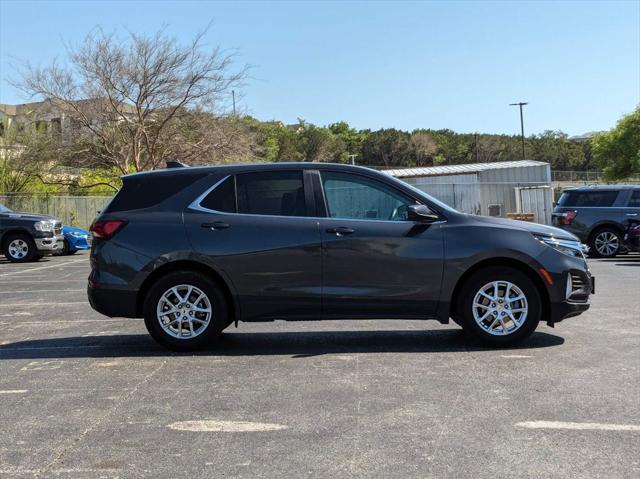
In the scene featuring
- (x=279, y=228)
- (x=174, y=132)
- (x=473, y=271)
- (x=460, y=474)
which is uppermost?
(x=174, y=132)

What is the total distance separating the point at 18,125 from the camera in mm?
33375

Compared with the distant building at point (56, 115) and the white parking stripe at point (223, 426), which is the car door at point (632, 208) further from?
the distant building at point (56, 115)

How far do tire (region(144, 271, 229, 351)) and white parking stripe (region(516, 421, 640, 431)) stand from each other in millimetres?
3202

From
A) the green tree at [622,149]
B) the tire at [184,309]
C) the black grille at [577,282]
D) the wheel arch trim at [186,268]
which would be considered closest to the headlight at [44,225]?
the wheel arch trim at [186,268]

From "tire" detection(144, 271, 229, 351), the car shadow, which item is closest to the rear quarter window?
"tire" detection(144, 271, 229, 351)

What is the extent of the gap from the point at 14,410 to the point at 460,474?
3.09m

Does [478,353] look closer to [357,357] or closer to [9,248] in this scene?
[357,357]

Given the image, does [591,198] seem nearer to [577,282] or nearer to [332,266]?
[577,282]

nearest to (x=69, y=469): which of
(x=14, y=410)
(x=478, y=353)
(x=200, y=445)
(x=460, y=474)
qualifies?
(x=200, y=445)

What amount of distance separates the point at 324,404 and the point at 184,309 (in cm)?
226

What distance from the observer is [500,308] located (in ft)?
22.3

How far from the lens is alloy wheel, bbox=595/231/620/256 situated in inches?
715

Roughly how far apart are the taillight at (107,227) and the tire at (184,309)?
0.65 metres

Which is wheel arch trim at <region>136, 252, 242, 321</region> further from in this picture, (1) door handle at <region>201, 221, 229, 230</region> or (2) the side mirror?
(2) the side mirror
